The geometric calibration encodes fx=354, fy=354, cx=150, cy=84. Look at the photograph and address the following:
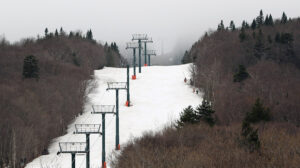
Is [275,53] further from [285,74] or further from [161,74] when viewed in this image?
[161,74]

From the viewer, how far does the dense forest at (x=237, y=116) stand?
2023cm

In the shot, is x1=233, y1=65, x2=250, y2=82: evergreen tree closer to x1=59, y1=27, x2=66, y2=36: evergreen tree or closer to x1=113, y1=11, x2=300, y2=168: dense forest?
x1=113, y1=11, x2=300, y2=168: dense forest

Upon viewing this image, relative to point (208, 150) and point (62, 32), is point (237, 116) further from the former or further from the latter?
point (62, 32)

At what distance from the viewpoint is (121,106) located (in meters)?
40.8

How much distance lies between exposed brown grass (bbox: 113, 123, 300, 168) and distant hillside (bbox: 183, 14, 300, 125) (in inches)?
318

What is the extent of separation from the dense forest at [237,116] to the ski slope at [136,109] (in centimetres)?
278

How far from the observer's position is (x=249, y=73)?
165 feet

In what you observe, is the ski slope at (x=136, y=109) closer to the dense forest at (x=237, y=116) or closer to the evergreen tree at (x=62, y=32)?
the dense forest at (x=237, y=116)

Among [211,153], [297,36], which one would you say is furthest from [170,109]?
[297,36]

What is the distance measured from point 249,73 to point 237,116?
605 inches

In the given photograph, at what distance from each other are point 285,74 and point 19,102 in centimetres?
3808

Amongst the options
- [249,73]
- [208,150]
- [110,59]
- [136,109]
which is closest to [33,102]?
[136,109]

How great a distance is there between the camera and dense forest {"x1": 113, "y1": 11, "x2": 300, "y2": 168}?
66.4 feet

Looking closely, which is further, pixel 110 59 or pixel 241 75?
pixel 110 59
